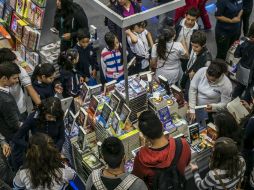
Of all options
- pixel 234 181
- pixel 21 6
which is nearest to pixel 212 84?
pixel 234 181

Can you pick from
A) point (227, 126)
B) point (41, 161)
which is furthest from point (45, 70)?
point (227, 126)

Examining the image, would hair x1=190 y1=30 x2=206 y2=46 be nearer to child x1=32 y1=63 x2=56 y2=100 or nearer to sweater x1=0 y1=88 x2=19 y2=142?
child x1=32 y1=63 x2=56 y2=100

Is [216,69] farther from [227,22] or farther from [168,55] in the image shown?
[227,22]

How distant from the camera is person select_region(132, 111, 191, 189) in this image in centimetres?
365

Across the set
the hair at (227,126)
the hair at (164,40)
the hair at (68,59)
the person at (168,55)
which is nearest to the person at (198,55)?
the person at (168,55)

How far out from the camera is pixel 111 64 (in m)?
5.90

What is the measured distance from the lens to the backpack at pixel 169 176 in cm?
369

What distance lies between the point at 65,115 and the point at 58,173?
119 cm

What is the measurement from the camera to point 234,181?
12.9 ft

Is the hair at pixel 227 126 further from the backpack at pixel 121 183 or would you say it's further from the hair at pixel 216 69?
the backpack at pixel 121 183

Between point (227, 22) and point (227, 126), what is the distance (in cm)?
287

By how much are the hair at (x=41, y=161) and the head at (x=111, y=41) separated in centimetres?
215

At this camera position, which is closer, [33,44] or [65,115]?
[65,115]

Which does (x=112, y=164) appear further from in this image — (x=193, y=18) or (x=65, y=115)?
(x=193, y=18)
